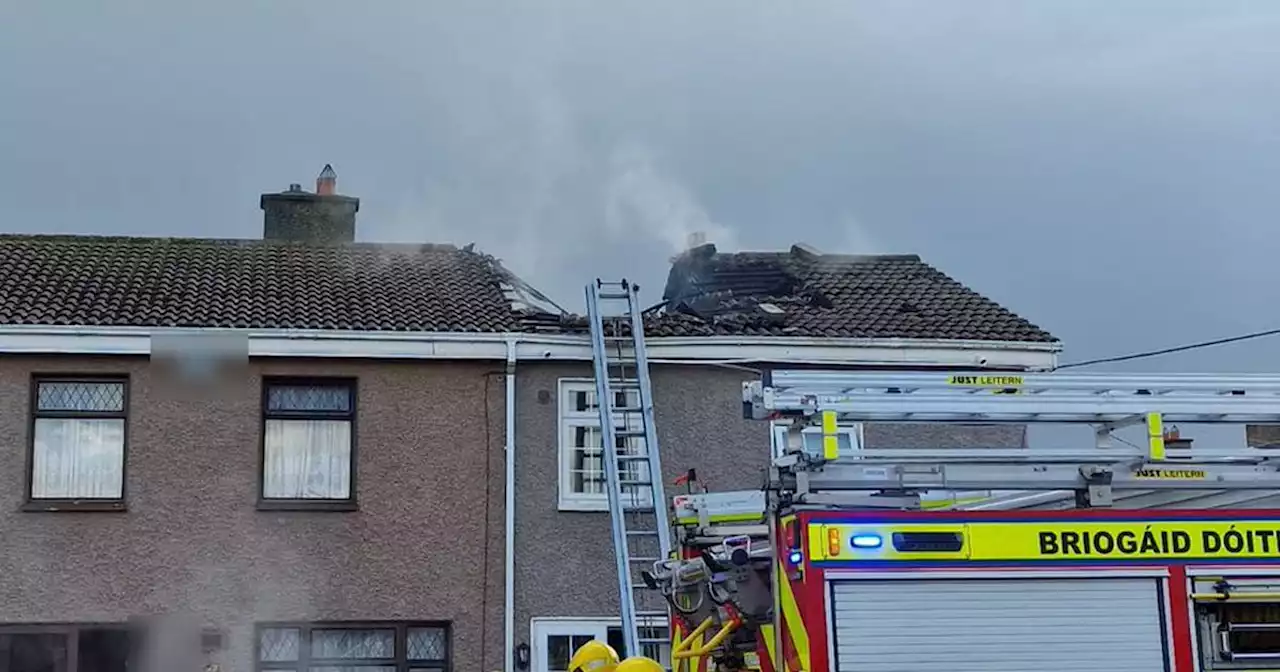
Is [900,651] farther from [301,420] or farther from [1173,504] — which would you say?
[301,420]

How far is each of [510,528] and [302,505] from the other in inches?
73.3

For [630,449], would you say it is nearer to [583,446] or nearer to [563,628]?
[583,446]

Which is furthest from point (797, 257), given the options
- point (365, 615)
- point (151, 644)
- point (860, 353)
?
point (151, 644)

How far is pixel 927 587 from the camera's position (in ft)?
21.4

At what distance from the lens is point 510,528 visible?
14922 millimetres

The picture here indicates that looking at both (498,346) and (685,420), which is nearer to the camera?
(498,346)

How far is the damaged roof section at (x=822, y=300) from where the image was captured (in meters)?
15.8

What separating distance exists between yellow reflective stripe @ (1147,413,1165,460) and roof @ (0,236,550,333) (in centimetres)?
893

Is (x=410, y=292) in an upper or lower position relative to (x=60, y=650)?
upper

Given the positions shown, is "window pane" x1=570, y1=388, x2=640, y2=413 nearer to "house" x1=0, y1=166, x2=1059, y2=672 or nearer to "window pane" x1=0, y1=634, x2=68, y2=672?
"house" x1=0, y1=166, x2=1059, y2=672

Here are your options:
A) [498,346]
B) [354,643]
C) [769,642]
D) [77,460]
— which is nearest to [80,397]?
[77,460]

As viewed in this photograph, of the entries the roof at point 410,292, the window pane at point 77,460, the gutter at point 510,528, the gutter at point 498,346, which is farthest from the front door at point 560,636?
the window pane at point 77,460

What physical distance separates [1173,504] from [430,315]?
9322mm

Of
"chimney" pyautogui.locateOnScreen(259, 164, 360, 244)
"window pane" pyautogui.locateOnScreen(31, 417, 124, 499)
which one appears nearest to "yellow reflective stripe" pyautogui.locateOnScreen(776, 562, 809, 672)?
"window pane" pyautogui.locateOnScreen(31, 417, 124, 499)
